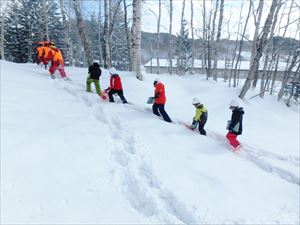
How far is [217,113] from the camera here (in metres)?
12.1

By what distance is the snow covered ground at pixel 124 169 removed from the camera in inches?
175

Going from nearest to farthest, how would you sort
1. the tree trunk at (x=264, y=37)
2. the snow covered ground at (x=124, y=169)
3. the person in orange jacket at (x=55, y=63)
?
the snow covered ground at (x=124, y=169) < the tree trunk at (x=264, y=37) < the person in orange jacket at (x=55, y=63)

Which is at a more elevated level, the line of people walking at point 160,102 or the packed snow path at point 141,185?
the line of people walking at point 160,102

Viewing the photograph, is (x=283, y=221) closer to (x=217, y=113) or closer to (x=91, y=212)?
(x=91, y=212)

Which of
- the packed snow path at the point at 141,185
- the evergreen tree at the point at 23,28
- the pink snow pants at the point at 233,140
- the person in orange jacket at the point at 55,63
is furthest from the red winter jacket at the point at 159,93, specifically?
the evergreen tree at the point at 23,28

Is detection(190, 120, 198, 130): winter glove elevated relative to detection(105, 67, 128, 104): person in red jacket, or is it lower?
lower

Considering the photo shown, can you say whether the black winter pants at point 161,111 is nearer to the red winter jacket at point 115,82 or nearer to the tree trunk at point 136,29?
the red winter jacket at point 115,82

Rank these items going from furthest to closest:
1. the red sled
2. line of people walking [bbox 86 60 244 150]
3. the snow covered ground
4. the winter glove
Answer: the red sled, the winter glove, line of people walking [bbox 86 60 244 150], the snow covered ground

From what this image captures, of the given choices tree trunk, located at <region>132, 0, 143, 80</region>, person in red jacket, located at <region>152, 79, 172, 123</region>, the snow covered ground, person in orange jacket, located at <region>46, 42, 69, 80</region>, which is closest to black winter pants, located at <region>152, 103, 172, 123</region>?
person in red jacket, located at <region>152, 79, 172, 123</region>

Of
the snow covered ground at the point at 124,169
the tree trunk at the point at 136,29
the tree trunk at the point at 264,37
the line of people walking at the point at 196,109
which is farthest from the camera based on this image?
the tree trunk at the point at 264,37

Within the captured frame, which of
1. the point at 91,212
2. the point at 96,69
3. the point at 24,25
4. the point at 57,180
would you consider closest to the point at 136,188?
the point at 91,212

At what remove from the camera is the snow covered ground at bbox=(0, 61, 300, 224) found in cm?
444

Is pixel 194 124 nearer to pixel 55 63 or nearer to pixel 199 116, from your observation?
pixel 199 116

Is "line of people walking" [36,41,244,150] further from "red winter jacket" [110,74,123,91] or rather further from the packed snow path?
the packed snow path
